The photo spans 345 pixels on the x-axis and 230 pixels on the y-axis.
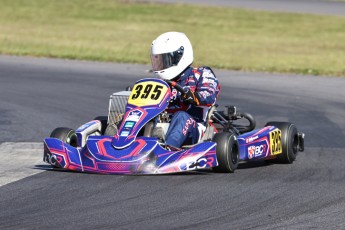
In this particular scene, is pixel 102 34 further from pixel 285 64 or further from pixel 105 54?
pixel 285 64

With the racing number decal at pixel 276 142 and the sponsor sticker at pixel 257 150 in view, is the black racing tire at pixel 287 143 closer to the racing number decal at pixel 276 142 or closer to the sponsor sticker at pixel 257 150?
the racing number decal at pixel 276 142

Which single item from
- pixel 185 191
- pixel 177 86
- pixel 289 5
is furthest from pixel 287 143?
pixel 289 5

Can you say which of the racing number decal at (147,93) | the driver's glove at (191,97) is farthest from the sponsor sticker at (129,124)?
the driver's glove at (191,97)

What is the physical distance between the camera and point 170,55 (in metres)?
9.53

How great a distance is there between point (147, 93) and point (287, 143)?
150 cm

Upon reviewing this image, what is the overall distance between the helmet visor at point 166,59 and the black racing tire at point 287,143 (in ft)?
3.71

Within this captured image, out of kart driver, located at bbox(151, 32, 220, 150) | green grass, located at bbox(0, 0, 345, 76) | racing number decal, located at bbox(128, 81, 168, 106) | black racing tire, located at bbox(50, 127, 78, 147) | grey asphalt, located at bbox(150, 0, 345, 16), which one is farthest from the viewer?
grey asphalt, located at bbox(150, 0, 345, 16)

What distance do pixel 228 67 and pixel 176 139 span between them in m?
10.7

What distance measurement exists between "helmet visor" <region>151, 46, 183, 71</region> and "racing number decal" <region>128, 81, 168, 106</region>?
52 cm

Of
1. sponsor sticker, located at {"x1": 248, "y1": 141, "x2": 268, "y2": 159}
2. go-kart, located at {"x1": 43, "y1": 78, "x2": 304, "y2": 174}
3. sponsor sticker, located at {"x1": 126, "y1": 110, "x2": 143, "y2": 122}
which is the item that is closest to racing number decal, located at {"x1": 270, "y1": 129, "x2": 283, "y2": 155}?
go-kart, located at {"x1": 43, "y1": 78, "x2": 304, "y2": 174}

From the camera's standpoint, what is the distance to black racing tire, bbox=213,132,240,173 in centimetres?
859

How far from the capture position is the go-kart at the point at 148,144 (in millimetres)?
8445

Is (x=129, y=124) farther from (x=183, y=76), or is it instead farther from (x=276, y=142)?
(x=276, y=142)

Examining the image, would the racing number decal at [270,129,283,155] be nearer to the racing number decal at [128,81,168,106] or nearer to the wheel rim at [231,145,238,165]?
the wheel rim at [231,145,238,165]
